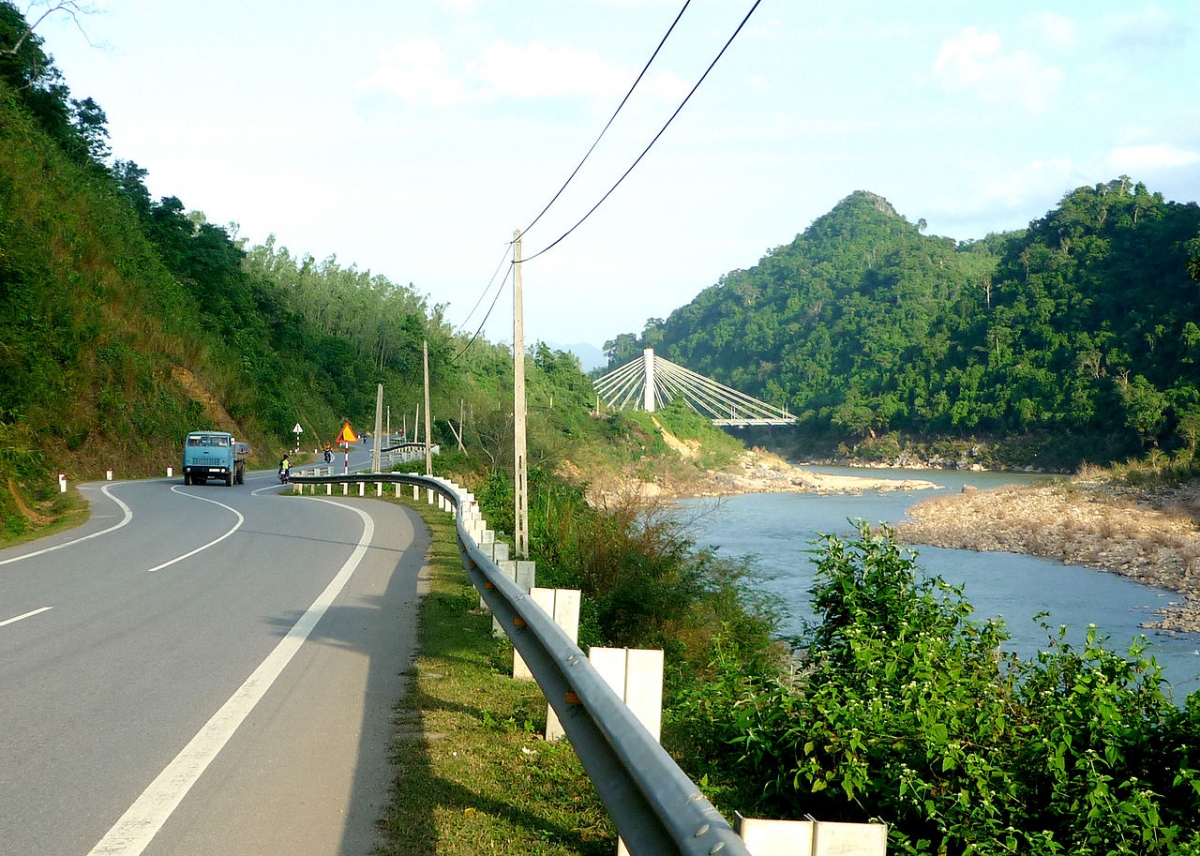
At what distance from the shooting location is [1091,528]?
140ft

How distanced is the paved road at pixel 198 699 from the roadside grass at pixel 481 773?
0.18 meters

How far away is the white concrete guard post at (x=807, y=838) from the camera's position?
110 inches

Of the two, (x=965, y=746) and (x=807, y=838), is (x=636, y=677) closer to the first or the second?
(x=807, y=838)

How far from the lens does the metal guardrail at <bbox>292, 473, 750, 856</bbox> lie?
2869 mm

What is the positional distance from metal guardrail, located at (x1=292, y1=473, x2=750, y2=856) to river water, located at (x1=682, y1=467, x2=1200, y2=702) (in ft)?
23.3

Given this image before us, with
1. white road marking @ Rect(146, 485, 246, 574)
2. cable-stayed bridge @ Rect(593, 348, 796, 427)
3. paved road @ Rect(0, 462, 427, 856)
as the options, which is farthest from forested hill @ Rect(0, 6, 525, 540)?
cable-stayed bridge @ Rect(593, 348, 796, 427)

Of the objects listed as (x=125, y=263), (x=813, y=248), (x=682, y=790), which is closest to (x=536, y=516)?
(x=682, y=790)

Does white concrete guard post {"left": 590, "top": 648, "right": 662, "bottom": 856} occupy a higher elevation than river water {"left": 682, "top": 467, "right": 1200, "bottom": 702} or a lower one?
higher

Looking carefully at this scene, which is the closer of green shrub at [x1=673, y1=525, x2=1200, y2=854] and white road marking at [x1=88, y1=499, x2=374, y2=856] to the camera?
white road marking at [x1=88, y1=499, x2=374, y2=856]

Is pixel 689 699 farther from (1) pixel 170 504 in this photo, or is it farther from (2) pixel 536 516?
(1) pixel 170 504

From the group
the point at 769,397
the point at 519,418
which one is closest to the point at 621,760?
the point at 519,418

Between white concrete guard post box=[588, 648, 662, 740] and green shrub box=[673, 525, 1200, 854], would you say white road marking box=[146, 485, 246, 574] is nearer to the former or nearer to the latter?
green shrub box=[673, 525, 1200, 854]

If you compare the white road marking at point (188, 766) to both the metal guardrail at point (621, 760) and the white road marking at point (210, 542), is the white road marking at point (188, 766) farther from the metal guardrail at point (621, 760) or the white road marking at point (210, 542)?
the white road marking at point (210, 542)

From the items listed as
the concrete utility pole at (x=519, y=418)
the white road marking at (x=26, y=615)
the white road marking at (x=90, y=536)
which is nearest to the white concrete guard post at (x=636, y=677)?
the white road marking at (x=26, y=615)
